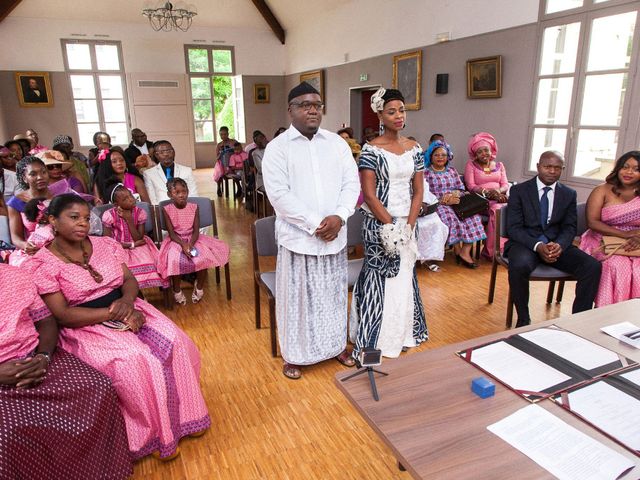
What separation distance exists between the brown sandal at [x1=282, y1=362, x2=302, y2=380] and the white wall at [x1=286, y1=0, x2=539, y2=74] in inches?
205

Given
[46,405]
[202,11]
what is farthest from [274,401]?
[202,11]

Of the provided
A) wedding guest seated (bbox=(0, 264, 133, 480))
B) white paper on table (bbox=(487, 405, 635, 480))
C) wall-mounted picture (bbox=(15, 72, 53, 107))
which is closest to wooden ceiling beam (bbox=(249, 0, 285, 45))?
wall-mounted picture (bbox=(15, 72, 53, 107))

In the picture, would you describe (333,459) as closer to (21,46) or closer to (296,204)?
(296,204)

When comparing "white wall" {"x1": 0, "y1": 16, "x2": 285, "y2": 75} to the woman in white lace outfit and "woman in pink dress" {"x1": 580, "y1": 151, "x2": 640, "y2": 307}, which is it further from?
A: "woman in pink dress" {"x1": 580, "y1": 151, "x2": 640, "y2": 307}

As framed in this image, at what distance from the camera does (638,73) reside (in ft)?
15.0

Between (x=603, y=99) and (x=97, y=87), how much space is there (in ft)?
36.6

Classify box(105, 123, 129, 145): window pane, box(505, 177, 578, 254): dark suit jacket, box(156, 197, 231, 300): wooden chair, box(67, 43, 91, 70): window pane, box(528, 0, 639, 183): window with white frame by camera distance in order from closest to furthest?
box(505, 177, 578, 254): dark suit jacket
box(156, 197, 231, 300): wooden chair
box(528, 0, 639, 183): window with white frame
box(67, 43, 91, 70): window pane
box(105, 123, 129, 145): window pane

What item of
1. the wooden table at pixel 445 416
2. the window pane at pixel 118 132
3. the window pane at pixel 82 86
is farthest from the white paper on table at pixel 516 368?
the window pane at pixel 82 86

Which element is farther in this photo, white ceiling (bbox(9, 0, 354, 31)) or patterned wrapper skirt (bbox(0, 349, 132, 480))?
white ceiling (bbox(9, 0, 354, 31))

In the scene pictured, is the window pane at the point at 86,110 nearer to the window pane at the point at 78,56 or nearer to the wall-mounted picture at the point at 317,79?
the window pane at the point at 78,56

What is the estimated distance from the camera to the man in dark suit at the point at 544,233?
300 cm

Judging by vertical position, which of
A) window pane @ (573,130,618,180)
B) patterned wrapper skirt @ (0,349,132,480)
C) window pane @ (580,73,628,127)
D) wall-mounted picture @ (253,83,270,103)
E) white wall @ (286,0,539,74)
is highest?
white wall @ (286,0,539,74)

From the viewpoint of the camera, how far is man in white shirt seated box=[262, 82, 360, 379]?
7.85 ft

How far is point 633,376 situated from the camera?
4.65ft
